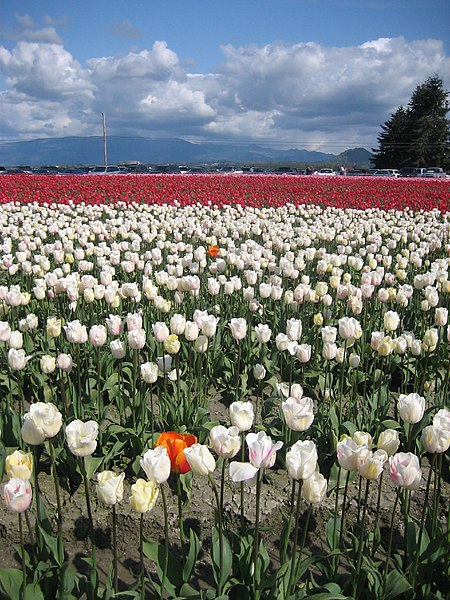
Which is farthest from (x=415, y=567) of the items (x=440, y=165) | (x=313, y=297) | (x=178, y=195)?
(x=440, y=165)

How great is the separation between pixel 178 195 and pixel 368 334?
11919 millimetres

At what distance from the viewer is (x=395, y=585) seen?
2291 mm

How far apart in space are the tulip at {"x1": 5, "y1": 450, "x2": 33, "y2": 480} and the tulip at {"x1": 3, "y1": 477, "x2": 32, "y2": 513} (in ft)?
0.30

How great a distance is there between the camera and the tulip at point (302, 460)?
1862 millimetres

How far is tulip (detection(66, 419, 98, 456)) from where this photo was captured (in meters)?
2.06

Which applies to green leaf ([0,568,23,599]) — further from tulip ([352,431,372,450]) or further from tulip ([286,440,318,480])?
tulip ([352,431,372,450])

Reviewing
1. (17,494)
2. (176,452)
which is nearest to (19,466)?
(17,494)

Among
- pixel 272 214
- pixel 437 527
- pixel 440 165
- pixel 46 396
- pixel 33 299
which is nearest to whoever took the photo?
pixel 437 527

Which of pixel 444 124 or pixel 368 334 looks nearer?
pixel 368 334

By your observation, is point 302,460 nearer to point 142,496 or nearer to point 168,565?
point 142,496

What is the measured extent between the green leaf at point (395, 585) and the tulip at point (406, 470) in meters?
0.54

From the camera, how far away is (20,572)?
7.58 feet

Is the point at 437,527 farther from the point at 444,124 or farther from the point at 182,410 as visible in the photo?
the point at 444,124

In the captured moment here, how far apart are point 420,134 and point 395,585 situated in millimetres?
65355
